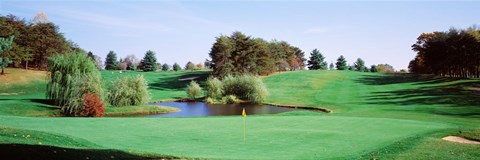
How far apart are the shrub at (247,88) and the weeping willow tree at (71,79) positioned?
2229 centimetres

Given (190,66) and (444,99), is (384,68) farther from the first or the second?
(444,99)

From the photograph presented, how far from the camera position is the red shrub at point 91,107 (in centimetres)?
3111

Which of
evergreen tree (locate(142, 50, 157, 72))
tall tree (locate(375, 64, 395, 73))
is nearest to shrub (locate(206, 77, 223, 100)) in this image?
evergreen tree (locate(142, 50, 157, 72))

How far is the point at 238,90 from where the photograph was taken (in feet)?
176

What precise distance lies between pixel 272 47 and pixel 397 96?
44273 mm

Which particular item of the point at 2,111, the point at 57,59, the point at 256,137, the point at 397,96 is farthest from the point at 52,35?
the point at 256,137

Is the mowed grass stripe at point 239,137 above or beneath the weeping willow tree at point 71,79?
beneath

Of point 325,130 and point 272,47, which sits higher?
point 272,47

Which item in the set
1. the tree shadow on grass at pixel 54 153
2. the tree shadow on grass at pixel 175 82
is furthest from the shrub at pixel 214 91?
the tree shadow on grass at pixel 54 153

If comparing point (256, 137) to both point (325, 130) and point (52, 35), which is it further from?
point (52, 35)

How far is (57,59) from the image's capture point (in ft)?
115

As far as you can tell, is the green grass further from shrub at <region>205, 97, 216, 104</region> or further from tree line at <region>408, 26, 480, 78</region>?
tree line at <region>408, 26, 480, 78</region>

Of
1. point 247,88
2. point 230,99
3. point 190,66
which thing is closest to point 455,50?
point 247,88

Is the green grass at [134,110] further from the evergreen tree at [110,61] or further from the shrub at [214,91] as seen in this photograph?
the evergreen tree at [110,61]
